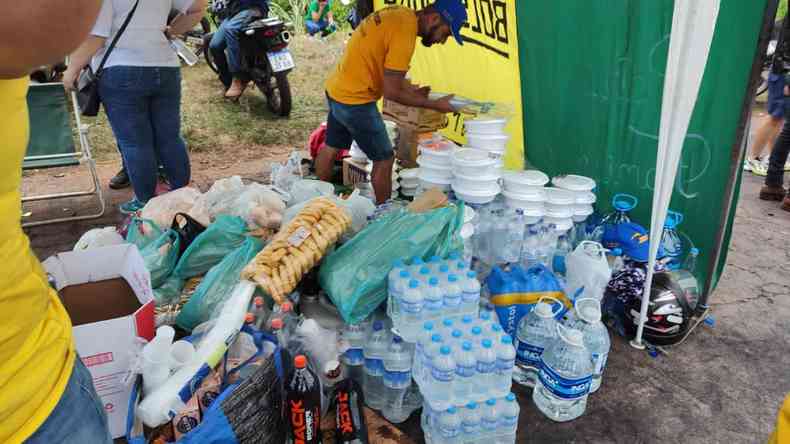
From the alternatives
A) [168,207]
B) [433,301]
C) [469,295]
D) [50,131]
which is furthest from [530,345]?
[50,131]

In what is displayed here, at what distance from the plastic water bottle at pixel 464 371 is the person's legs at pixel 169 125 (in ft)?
8.47

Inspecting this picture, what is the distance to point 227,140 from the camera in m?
6.01

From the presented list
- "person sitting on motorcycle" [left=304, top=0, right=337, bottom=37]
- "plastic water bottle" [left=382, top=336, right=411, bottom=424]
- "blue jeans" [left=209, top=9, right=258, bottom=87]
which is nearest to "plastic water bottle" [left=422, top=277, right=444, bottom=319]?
"plastic water bottle" [left=382, top=336, right=411, bottom=424]

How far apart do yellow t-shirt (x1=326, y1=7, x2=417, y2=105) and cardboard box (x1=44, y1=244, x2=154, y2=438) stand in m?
1.94

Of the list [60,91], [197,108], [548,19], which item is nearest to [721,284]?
[548,19]

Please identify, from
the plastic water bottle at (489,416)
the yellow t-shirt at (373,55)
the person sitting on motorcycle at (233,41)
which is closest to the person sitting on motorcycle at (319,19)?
the person sitting on motorcycle at (233,41)

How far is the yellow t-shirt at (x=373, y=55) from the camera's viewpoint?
11.0 feet

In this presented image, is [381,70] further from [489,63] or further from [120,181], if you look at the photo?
[120,181]

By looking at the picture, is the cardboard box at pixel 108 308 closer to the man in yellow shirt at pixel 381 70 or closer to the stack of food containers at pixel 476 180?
the stack of food containers at pixel 476 180

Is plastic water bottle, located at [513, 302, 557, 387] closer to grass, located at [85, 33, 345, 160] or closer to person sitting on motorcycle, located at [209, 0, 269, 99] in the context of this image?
grass, located at [85, 33, 345, 160]

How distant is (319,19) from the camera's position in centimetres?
1065

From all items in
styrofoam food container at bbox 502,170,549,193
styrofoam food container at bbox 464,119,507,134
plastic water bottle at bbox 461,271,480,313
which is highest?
styrofoam food container at bbox 464,119,507,134

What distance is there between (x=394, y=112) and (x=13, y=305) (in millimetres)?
3925

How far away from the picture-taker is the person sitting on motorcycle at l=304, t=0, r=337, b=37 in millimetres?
10523
